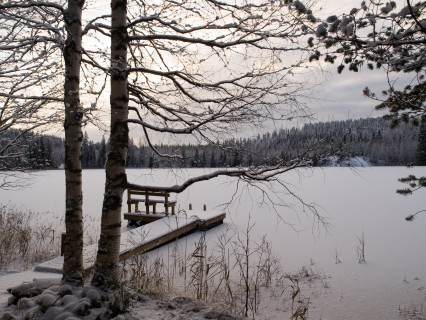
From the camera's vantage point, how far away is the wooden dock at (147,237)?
18.8ft

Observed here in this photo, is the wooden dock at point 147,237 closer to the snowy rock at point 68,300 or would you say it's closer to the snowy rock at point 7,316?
the snowy rock at point 68,300

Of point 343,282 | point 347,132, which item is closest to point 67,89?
point 347,132

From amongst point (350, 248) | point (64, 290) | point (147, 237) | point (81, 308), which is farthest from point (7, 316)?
point (350, 248)

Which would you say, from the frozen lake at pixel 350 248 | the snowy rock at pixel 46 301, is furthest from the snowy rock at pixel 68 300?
A: the frozen lake at pixel 350 248

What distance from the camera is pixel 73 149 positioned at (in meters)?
3.55

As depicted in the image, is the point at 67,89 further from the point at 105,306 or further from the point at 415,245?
the point at 415,245

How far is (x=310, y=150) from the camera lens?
130 inches

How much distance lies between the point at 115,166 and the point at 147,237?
16.9ft

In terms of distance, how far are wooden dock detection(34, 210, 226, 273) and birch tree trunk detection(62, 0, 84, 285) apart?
1.45m

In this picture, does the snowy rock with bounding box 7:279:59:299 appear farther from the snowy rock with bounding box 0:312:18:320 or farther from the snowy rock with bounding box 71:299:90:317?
the snowy rock with bounding box 71:299:90:317

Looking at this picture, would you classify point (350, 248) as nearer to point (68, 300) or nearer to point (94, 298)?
point (94, 298)

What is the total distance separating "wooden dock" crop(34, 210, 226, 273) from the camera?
5727 millimetres

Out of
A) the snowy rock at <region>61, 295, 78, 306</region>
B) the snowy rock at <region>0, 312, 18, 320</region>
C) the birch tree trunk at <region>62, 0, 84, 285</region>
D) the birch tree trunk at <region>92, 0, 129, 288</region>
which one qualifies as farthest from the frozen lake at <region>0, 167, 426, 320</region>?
the snowy rock at <region>0, 312, 18, 320</region>

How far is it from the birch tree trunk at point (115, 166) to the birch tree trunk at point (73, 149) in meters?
0.36
